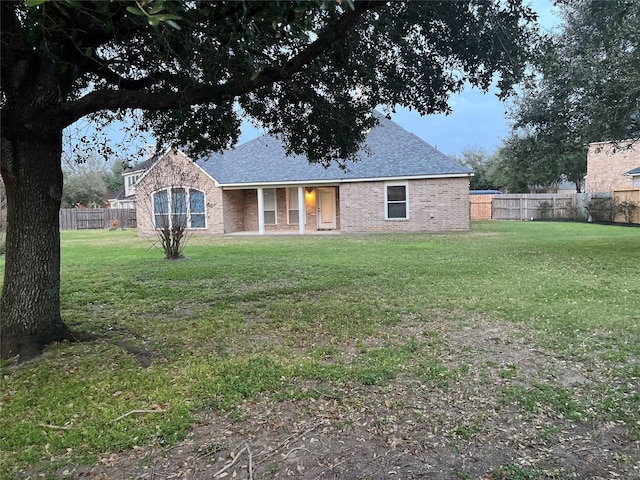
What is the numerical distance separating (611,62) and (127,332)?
9925 millimetres

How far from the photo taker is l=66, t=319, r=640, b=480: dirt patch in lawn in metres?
2.41

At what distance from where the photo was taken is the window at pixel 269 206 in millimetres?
21406

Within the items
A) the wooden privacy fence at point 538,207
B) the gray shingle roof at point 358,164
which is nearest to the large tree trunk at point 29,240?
the gray shingle roof at point 358,164

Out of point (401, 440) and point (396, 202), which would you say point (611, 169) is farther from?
point (401, 440)

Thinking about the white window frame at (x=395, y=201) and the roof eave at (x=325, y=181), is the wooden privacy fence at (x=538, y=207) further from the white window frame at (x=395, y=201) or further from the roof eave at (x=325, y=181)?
the white window frame at (x=395, y=201)

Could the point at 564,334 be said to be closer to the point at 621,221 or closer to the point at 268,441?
the point at 268,441

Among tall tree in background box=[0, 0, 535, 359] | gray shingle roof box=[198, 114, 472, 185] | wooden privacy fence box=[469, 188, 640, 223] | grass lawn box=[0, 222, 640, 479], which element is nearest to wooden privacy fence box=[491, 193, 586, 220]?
wooden privacy fence box=[469, 188, 640, 223]

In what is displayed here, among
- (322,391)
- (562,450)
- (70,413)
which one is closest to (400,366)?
(322,391)

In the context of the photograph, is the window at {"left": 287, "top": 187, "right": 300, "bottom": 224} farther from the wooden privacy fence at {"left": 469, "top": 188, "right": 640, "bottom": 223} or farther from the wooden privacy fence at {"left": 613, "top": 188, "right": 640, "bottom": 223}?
the wooden privacy fence at {"left": 613, "top": 188, "right": 640, "bottom": 223}

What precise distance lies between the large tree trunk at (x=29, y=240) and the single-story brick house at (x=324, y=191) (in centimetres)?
1186

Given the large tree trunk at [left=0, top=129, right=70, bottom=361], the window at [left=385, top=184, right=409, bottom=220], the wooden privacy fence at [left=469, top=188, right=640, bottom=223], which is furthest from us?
the wooden privacy fence at [left=469, top=188, right=640, bottom=223]

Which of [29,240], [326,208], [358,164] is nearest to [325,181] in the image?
[358,164]

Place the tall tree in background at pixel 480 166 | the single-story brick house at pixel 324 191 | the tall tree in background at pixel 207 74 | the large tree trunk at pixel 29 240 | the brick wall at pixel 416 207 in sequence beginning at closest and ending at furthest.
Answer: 1. the tall tree in background at pixel 207 74
2. the large tree trunk at pixel 29 240
3. the brick wall at pixel 416 207
4. the single-story brick house at pixel 324 191
5. the tall tree in background at pixel 480 166

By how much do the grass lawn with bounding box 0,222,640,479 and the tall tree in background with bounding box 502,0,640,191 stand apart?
339cm
